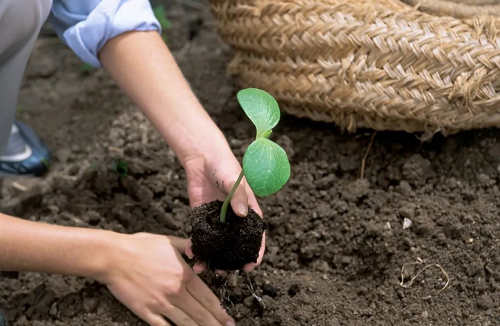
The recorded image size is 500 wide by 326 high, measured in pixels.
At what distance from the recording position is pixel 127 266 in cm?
118

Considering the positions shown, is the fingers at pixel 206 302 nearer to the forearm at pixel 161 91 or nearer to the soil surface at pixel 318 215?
the soil surface at pixel 318 215

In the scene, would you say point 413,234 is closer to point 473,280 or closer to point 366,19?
point 473,280

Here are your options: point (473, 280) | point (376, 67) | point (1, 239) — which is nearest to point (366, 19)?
point (376, 67)

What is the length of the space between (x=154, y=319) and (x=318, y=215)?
50 cm

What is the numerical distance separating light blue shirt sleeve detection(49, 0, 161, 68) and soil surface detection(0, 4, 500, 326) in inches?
16.1

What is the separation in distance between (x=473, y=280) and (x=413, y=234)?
17 centimetres

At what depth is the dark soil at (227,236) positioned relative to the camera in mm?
1077

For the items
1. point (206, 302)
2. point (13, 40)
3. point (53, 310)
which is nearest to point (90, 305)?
point (53, 310)

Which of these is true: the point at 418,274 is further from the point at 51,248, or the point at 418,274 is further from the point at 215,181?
the point at 51,248

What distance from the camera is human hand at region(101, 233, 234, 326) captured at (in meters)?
1.18

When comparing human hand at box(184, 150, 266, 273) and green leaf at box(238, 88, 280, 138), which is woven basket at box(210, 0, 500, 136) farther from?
green leaf at box(238, 88, 280, 138)

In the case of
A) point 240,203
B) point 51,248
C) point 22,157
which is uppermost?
point 240,203

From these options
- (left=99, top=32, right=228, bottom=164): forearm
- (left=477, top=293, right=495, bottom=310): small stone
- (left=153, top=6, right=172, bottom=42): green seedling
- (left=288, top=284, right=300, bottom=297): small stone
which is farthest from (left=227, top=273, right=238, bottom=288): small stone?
A: (left=153, top=6, right=172, bottom=42): green seedling

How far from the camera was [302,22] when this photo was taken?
1.46 m
